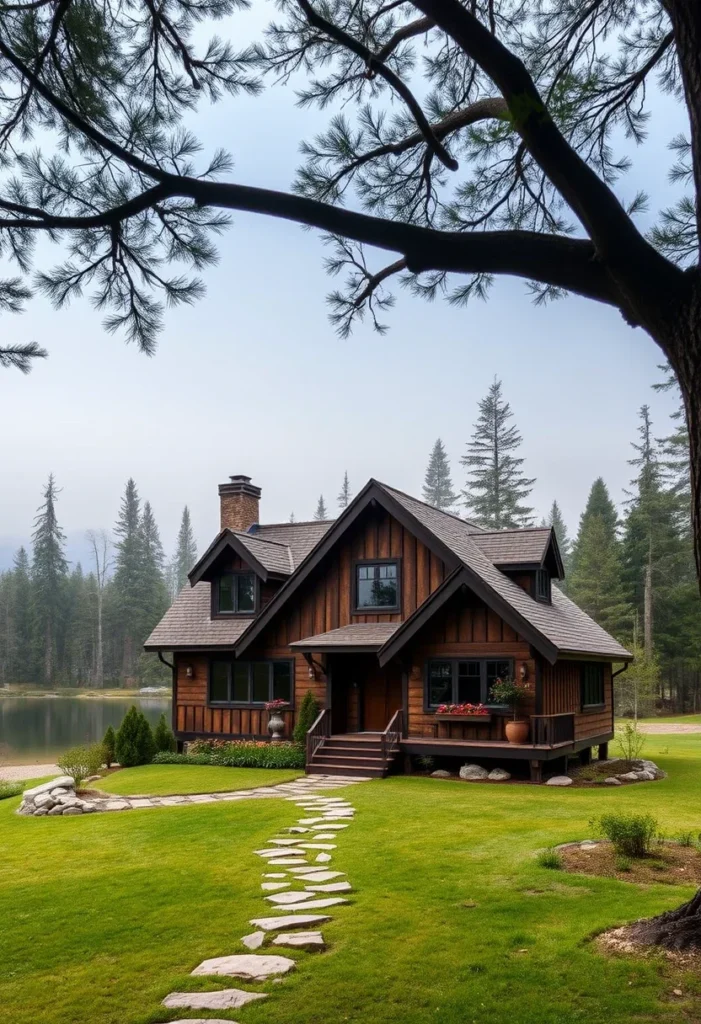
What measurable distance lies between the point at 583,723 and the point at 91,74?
1611 cm

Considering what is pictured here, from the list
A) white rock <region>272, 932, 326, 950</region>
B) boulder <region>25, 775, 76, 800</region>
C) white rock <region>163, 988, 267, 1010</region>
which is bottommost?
boulder <region>25, 775, 76, 800</region>

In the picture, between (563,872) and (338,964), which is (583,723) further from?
(338,964)

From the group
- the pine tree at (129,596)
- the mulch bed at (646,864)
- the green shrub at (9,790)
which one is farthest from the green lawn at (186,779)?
the pine tree at (129,596)

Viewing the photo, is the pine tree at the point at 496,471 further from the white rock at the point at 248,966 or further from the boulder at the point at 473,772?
the white rock at the point at 248,966

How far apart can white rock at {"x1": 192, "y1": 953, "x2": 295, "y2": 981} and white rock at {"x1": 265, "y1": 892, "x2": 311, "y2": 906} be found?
1299 mm

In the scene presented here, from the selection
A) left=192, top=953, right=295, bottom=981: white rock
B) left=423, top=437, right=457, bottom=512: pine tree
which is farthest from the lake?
left=423, top=437, right=457, bottom=512: pine tree

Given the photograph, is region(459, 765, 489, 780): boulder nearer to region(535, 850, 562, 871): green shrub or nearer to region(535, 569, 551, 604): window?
region(535, 569, 551, 604): window

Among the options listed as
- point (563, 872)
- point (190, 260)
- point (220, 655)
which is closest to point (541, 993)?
point (563, 872)

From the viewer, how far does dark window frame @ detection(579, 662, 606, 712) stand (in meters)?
18.1

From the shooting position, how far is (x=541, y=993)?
4.55m

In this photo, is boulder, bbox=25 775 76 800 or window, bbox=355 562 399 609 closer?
boulder, bbox=25 775 76 800

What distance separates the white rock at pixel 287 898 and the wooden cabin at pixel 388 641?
876 centimetres

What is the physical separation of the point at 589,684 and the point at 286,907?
44.9 feet

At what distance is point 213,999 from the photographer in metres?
4.61
